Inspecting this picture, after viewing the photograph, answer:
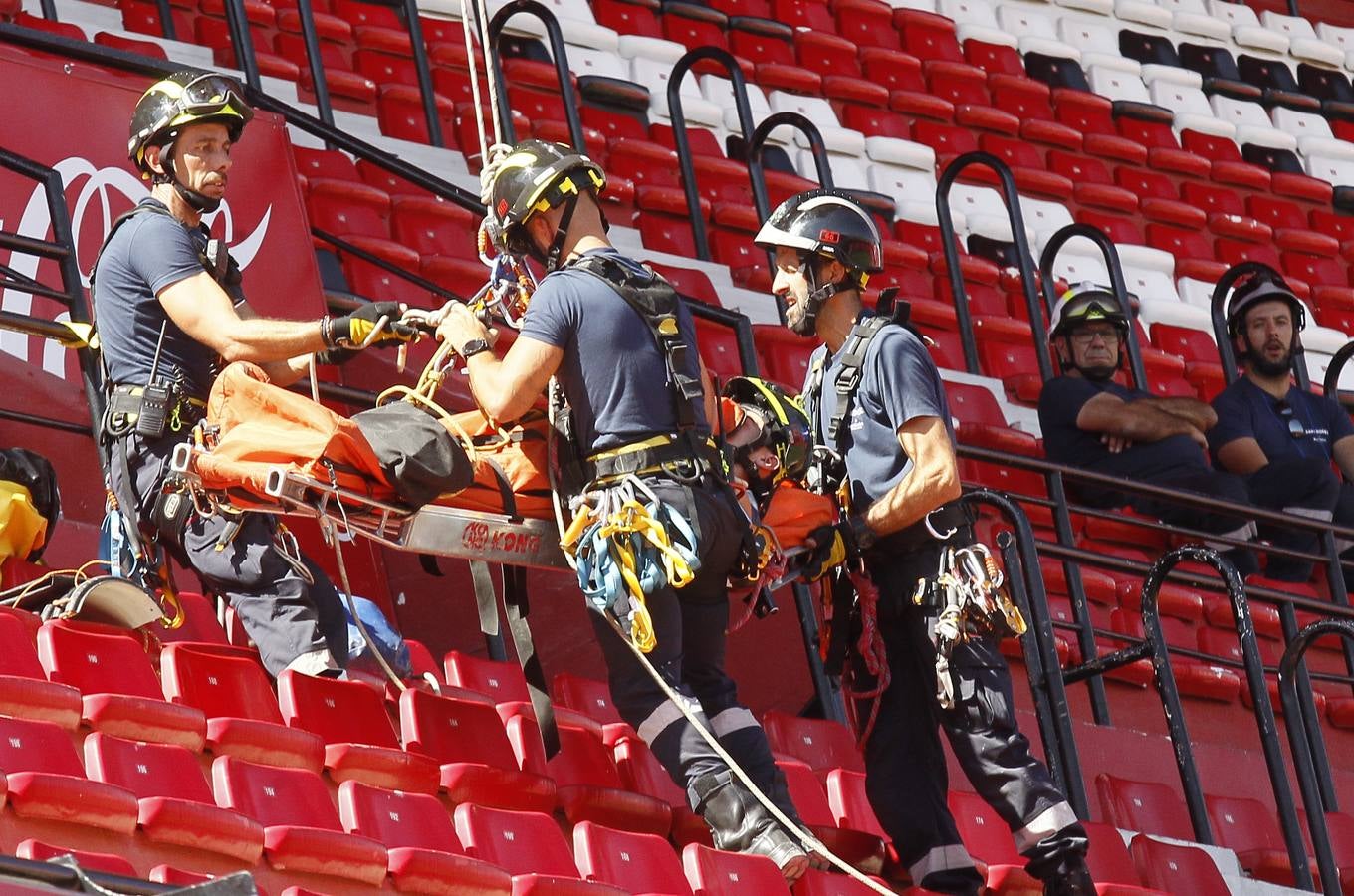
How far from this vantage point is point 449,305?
4.94 metres

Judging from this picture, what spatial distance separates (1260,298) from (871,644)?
13.9ft

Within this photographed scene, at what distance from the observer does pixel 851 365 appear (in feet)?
17.6

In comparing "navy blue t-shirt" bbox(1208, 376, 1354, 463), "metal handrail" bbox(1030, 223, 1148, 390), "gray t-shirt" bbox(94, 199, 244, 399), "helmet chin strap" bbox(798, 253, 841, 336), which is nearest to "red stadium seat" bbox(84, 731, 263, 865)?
"gray t-shirt" bbox(94, 199, 244, 399)

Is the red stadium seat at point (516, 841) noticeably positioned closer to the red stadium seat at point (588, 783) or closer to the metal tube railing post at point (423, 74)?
the red stadium seat at point (588, 783)

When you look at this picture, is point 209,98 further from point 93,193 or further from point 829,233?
point 829,233

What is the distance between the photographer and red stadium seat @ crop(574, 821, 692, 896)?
15.5 ft

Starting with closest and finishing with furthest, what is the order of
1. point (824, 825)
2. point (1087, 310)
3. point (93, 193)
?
point (824, 825), point (93, 193), point (1087, 310)

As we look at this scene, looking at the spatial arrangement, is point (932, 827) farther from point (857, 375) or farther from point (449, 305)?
point (449, 305)

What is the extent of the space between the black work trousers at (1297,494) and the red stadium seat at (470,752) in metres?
4.22

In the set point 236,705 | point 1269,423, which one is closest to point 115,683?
point 236,705

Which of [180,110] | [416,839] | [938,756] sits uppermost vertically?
[180,110]

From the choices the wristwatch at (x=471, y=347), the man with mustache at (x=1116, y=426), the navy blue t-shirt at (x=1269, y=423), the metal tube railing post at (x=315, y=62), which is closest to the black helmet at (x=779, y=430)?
the wristwatch at (x=471, y=347)

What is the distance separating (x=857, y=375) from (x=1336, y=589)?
325 centimetres

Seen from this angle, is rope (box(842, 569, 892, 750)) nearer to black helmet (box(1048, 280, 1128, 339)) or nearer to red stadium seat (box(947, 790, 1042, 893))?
red stadium seat (box(947, 790, 1042, 893))
